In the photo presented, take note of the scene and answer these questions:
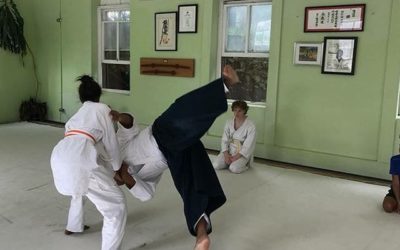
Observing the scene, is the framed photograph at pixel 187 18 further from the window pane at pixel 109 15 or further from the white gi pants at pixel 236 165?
the white gi pants at pixel 236 165

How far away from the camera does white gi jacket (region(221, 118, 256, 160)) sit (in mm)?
4738

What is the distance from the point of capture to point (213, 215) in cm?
333

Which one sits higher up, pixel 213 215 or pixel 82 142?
pixel 82 142

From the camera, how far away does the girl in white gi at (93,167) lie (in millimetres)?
2430

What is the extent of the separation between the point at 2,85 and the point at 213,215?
19.0 feet

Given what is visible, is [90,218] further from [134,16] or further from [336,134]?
[134,16]

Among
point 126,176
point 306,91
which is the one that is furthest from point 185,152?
point 306,91

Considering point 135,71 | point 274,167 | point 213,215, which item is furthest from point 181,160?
point 135,71

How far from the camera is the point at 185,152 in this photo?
8.04 ft

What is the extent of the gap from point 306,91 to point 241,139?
1006 millimetres

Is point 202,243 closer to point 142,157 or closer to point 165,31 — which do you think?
point 142,157

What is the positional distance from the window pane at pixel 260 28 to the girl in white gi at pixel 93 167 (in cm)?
333

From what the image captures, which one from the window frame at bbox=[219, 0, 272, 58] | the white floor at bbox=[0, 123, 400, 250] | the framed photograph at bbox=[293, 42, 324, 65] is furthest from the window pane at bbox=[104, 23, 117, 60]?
the framed photograph at bbox=[293, 42, 324, 65]

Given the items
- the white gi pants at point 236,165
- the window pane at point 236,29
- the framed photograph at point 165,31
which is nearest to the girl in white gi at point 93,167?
the white gi pants at point 236,165
